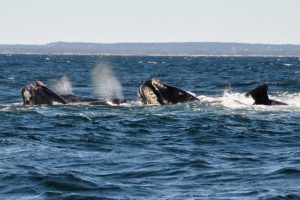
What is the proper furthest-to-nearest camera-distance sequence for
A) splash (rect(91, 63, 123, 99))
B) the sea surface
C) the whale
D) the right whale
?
1. splash (rect(91, 63, 123, 99))
2. the whale
3. the right whale
4. the sea surface

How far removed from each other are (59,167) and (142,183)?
2.30 meters

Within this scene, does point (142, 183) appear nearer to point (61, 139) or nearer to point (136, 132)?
point (61, 139)

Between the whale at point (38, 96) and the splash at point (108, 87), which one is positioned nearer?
the whale at point (38, 96)

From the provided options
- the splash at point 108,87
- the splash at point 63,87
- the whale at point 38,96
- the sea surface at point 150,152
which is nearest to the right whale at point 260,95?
the sea surface at point 150,152

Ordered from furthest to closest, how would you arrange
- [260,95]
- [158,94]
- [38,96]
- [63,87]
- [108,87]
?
[63,87], [108,87], [38,96], [158,94], [260,95]

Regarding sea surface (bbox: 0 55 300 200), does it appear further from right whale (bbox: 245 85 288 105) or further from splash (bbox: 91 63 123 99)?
splash (bbox: 91 63 123 99)

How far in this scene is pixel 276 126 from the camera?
2469 cm

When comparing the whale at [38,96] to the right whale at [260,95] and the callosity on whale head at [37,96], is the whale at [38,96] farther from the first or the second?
the right whale at [260,95]

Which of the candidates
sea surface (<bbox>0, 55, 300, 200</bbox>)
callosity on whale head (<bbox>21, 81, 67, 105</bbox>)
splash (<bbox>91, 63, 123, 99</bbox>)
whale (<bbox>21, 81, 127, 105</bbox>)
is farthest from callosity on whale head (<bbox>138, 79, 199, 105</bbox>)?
splash (<bbox>91, 63, 123, 99</bbox>)

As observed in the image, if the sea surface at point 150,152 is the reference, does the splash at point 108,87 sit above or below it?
below

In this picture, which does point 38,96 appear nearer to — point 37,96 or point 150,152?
point 37,96

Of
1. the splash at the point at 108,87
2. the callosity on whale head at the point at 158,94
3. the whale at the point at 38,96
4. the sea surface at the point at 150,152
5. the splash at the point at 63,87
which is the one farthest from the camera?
the splash at the point at 63,87

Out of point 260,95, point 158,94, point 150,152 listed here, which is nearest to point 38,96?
point 158,94

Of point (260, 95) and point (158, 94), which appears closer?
point (260, 95)
